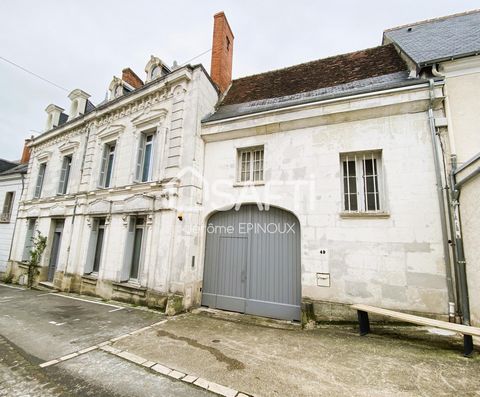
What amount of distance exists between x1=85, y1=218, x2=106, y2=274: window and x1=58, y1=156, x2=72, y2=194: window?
3682mm

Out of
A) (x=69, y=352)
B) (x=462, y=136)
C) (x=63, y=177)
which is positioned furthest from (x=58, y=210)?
(x=462, y=136)

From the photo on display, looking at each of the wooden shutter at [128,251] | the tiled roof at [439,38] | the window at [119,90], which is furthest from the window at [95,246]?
the tiled roof at [439,38]

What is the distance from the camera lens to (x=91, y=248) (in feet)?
27.5

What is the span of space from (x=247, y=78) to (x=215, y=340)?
368 inches

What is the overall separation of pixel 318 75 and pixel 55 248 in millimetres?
12712

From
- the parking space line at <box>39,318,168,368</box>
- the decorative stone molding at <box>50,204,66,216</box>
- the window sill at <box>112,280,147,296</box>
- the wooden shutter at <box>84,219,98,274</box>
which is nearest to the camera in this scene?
the parking space line at <box>39,318,168,368</box>

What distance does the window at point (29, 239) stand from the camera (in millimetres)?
11045

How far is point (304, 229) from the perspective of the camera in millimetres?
5602

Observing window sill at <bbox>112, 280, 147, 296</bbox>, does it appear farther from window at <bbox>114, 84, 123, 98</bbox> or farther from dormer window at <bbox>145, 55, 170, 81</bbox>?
window at <bbox>114, 84, 123, 98</bbox>

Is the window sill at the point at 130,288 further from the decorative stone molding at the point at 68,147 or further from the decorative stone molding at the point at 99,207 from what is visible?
the decorative stone molding at the point at 68,147

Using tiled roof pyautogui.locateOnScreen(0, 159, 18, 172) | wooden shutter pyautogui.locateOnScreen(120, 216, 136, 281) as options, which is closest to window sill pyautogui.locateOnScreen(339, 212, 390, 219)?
wooden shutter pyautogui.locateOnScreen(120, 216, 136, 281)

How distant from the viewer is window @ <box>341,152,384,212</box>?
5379 millimetres

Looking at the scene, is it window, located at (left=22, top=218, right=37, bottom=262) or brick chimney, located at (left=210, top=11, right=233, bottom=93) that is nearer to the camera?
brick chimney, located at (left=210, top=11, right=233, bottom=93)

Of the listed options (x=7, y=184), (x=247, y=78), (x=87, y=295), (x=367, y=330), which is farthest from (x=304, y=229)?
(x=7, y=184)
